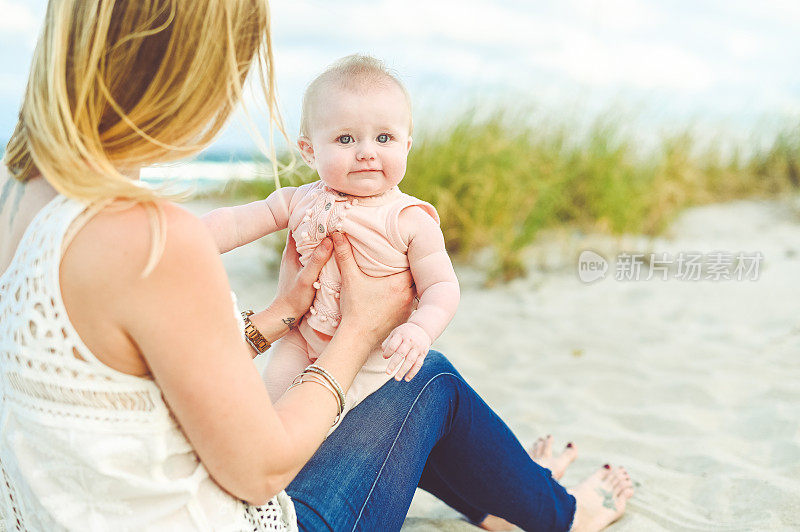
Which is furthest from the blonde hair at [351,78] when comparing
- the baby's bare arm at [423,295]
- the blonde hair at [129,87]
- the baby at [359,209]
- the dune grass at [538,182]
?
the dune grass at [538,182]

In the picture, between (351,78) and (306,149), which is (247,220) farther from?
(351,78)

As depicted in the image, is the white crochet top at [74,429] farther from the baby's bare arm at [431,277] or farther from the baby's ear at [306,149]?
the baby's ear at [306,149]

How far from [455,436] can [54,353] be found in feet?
3.61

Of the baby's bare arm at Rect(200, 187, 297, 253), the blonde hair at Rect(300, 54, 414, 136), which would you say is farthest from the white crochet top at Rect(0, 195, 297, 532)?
the blonde hair at Rect(300, 54, 414, 136)

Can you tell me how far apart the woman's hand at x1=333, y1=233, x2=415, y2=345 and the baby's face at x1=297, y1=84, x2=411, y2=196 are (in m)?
0.15

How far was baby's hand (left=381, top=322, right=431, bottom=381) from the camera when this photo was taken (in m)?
1.56

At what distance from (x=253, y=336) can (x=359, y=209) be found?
406 millimetres

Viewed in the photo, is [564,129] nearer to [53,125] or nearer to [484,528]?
[484,528]

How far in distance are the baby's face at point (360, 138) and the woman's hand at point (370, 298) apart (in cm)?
15

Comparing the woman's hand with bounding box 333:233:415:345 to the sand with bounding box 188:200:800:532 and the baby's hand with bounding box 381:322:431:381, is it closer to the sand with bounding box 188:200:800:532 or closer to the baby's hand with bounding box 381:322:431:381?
the baby's hand with bounding box 381:322:431:381

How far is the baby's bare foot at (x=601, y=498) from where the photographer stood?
231cm

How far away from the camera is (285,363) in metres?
1.94

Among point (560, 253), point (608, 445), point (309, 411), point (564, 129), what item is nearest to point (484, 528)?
point (608, 445)

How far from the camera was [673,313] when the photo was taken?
4516 millimetres
